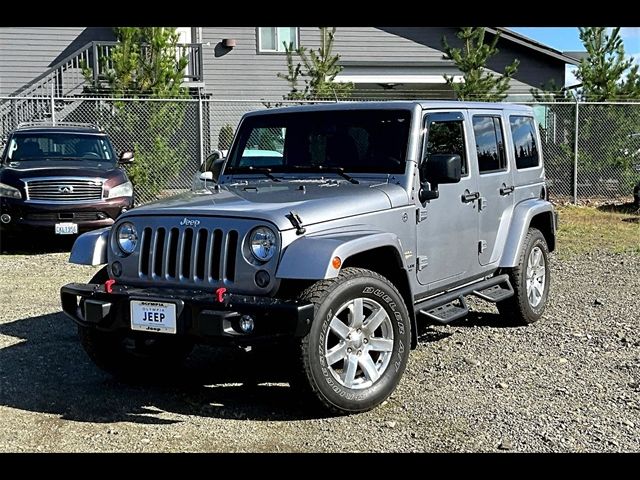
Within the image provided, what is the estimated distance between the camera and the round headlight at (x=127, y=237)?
534 centimetres

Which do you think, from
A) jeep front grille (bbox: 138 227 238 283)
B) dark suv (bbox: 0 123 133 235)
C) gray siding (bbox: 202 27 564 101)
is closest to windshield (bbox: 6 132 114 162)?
dark suv (bbox: 0 123 133 235)

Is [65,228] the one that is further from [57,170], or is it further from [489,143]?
[489,143]

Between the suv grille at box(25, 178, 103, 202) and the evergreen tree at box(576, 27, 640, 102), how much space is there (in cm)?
1164

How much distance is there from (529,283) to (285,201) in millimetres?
3253

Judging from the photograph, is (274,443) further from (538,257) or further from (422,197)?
(538,257)

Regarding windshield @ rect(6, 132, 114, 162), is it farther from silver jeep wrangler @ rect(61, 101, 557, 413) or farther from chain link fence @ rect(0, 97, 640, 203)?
silver jeep wrangler @ rect(61, 101, 557, 413)

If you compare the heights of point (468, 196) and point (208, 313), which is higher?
point (468, 196)

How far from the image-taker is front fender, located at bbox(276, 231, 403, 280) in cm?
467

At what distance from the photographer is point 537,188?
7934 mm

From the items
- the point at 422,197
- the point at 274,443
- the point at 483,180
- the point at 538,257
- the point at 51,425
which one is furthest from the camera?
the point at 538,257

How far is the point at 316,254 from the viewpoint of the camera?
473 centimetres

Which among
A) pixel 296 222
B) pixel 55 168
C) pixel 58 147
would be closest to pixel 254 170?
pixel 296 222
